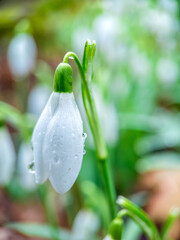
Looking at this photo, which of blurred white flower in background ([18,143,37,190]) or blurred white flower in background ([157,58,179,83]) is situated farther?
blurred white flower in background ([157,58,179,83])

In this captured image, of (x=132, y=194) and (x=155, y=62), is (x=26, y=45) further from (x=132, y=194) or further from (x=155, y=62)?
(x=155, y=62)

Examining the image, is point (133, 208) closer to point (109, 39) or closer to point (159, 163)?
point (159, 163)

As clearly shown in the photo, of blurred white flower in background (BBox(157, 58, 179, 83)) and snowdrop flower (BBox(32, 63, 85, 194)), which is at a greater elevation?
blurred white flower in background (BBox(157, 58, 179, 83))

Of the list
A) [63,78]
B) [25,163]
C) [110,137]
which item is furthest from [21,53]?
[63,78]

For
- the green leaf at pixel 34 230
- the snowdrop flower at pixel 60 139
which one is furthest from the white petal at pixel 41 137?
the green leaf at pixel 34 230

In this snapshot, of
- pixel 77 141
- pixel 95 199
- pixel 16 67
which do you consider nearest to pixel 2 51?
pixel 16 67

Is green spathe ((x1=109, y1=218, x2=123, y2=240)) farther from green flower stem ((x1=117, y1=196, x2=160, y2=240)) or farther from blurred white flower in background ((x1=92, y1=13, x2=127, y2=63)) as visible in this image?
blurred white flower in background ((x1=92, y1=13, x2=127, y2=63))

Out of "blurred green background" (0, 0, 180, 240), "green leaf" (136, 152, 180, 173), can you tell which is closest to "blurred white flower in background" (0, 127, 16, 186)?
"blurred green background" (0, 0, 180, 240)

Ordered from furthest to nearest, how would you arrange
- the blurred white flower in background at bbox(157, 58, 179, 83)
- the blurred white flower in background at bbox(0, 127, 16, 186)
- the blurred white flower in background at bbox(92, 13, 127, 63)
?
the blurred white flower in background at bbox(157, 58, 179, 83), the blurred white flower in background at bbox(92, 13, 127, 63), the blurred white flower in background at bbox(0, 127, 16, 186)
